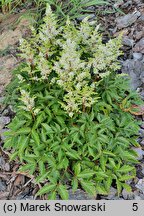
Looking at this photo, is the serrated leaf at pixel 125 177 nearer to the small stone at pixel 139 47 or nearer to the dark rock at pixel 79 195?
the dark rock at pixel 79 195

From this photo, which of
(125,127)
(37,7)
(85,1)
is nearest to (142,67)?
(125,127)

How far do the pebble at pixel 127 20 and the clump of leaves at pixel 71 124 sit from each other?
1.05 meters

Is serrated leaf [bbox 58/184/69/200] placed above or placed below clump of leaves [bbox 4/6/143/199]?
below

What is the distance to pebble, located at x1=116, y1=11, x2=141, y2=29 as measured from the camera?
4102 millimetres

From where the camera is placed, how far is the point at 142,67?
3635mm

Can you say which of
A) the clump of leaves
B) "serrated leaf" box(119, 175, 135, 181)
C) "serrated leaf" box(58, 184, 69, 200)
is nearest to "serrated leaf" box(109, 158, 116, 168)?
the clump of leaves

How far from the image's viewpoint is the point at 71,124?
3.05 m

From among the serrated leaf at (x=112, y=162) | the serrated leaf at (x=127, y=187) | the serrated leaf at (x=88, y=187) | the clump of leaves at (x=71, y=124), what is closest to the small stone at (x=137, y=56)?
the clump of leaves at (x=71, y=124)

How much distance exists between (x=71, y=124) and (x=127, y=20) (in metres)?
1.64

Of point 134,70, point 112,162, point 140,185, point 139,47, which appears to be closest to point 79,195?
point 112,162

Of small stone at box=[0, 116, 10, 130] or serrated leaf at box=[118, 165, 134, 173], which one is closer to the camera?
serrated leaf at box=[118, 165, 134, 173]

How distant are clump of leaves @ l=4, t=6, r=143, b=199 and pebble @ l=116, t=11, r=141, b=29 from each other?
105 centimetres

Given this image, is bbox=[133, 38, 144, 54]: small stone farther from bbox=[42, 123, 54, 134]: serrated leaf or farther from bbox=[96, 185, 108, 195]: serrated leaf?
bbox=[96, 185, 108, 195]: serrated leaf

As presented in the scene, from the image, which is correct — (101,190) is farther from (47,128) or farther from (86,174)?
(47,128)
